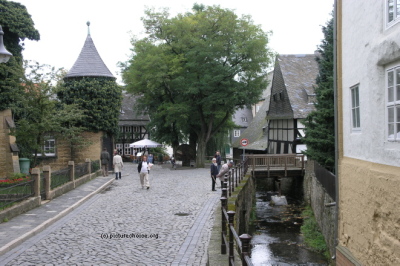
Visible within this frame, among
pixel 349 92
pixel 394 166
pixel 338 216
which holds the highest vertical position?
pixel 349 92

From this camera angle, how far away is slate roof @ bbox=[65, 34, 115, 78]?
29.7m

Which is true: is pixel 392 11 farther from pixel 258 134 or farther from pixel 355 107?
pixel 258 134

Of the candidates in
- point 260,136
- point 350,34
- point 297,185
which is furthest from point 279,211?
point 260,136

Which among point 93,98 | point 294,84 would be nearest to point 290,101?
point 294,84

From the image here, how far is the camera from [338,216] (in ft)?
33.5

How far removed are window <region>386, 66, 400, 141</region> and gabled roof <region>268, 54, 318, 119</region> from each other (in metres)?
24.8

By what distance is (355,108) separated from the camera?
9055 millimetres

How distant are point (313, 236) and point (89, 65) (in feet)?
64.3

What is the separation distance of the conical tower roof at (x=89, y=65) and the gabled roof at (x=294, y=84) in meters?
13.0

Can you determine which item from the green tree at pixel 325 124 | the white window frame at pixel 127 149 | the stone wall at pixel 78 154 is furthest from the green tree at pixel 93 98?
the white window frame at pixel 127 149

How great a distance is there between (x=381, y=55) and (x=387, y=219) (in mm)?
2571

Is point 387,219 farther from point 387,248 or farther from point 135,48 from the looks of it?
point 135,48

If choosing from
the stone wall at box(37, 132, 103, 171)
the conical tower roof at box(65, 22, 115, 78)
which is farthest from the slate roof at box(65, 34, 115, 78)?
the stone wall at box(37, 132, 103, 171)

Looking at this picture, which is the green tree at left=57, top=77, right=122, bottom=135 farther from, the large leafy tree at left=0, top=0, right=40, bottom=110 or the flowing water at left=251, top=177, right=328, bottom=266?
the flowing water at left=251, top=177, right=328, bottom=266
